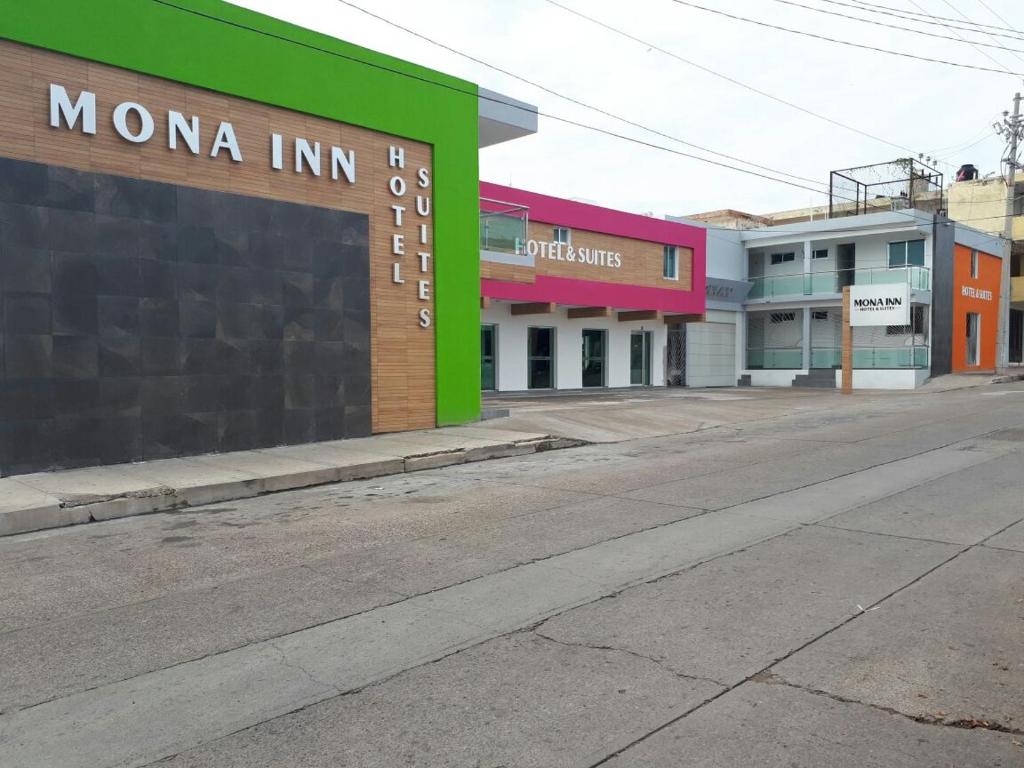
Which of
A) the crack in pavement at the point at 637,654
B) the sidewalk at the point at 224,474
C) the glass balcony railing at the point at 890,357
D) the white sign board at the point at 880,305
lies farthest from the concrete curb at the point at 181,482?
the glass balcony railing at the point at 890,357

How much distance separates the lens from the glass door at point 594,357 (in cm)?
2994

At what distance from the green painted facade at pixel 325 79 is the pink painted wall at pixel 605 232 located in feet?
18.5

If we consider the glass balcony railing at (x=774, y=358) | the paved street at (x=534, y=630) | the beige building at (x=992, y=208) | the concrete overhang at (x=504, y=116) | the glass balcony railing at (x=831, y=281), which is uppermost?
the beige building at (x=992, y=208)

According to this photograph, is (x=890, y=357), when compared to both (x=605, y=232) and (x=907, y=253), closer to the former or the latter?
(x=907, y=253)

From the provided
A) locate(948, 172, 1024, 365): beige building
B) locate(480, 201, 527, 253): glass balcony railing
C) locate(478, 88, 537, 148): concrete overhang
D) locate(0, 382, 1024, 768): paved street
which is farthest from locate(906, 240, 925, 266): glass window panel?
locate(0, 382, 1024, 768): paved street

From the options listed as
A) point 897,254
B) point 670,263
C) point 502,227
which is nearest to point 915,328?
point 897,254

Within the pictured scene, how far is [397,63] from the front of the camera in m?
15.0

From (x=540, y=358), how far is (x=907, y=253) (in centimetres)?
1690

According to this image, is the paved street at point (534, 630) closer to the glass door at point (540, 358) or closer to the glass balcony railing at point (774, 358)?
the glass door at point (540, 358)

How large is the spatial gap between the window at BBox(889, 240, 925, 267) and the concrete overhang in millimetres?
21323

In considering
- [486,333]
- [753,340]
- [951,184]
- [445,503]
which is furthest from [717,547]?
[951,184]

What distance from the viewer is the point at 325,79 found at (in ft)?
45.5

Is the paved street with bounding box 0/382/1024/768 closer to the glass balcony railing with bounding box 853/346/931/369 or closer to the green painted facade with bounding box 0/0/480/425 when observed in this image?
the green painted facade with bounding box 0/0/480/425

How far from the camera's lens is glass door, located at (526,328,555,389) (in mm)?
27703
